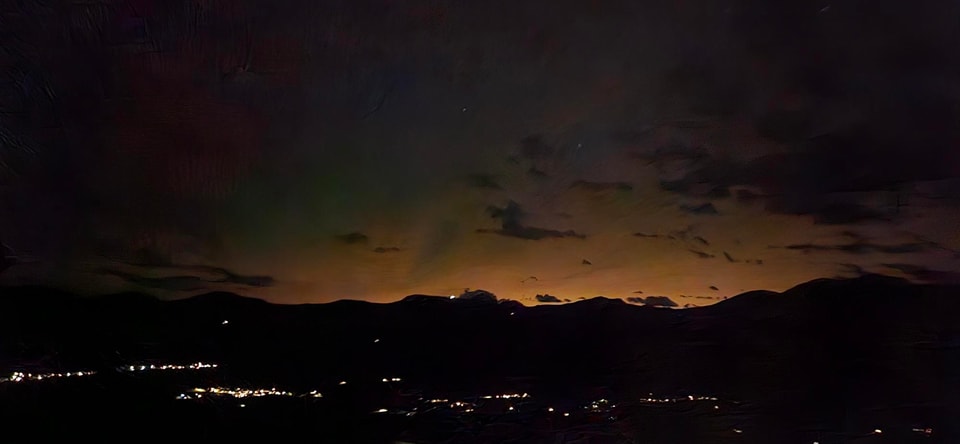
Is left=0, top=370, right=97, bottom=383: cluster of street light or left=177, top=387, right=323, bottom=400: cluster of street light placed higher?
left=0, top=370, right=97, bottom=383: cluster of street light

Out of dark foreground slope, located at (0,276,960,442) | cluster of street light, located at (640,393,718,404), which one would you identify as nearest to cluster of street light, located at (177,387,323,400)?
dark foreground slope, located at (0,276,960,442)

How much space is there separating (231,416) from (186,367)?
0.21 meters

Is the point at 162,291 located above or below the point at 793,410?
above

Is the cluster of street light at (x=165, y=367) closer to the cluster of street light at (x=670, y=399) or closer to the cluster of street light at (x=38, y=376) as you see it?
the cluster of street light at (x=38, y=376)

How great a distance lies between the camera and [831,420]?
2.66m

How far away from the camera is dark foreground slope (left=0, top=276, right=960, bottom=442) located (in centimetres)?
266

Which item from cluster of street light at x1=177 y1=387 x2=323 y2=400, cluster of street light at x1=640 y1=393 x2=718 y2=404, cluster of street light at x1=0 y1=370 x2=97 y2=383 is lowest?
cluster of street light at x1=640 y1=393 x2=718 y2=404

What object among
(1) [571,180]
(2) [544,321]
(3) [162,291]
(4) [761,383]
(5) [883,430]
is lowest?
(5) [883,430]

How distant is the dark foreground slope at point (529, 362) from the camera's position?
2662mm

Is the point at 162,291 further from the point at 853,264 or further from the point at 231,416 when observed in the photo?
the point at 853,264

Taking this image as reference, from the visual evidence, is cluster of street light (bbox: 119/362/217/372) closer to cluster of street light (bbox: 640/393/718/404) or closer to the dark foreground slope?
the dark foreground slope

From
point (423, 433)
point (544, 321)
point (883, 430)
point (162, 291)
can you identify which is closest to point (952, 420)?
point (883, 430)

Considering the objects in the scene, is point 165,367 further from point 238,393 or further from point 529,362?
point 529,362

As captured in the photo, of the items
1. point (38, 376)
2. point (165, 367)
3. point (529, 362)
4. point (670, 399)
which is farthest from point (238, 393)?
point (670, 399)
